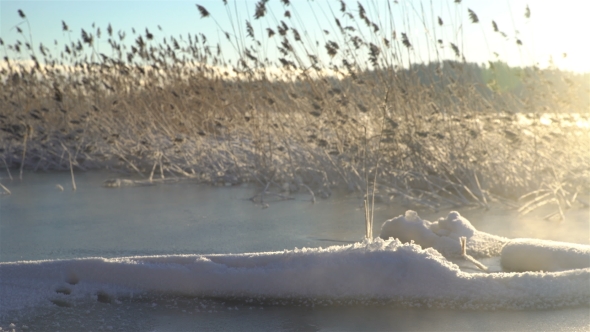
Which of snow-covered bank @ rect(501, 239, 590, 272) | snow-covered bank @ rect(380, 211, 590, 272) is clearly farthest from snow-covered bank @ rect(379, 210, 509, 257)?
snow-covered bank @ rect(501, 239, 590, 272)

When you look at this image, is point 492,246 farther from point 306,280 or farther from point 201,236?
point 201,236

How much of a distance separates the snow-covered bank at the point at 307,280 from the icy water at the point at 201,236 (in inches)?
1.4

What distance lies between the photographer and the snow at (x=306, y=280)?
5.62ft

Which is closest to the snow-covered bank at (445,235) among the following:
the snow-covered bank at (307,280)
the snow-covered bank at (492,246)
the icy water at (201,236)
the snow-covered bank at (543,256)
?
the snow-covered bank at (492,246)

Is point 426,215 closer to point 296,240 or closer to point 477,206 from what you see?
point 477,206

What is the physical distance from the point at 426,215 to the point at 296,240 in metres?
0.89

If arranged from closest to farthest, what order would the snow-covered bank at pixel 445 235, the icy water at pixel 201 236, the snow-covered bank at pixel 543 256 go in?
the icy water at pixel 201 236
the snow-covered bank at pixel 543 256
the snow-covered bank at pixel 445 235

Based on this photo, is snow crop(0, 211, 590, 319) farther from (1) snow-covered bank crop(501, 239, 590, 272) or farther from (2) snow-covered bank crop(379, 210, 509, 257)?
(2) snow-covered bank crop(379, 210, 509, 257)

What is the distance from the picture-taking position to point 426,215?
10.7 ft

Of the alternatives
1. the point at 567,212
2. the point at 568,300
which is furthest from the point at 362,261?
the point at 567,212

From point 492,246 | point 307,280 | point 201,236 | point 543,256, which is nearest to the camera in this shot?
point 307,280

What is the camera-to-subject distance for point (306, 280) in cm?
177

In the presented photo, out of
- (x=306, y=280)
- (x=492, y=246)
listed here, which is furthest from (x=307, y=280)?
(x=492, y=246)

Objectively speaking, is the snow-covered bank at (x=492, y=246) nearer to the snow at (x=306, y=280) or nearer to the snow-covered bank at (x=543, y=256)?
the snow-covered bank at (x=543, y=256)
